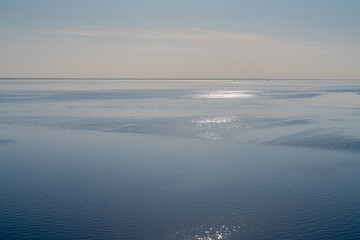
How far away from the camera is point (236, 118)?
103 feet

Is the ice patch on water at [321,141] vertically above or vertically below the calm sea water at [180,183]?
above

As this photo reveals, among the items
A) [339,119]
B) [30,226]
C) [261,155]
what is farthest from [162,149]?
[339,119]

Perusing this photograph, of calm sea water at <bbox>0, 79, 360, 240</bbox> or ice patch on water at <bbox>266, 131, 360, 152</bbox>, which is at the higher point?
ice patch on water at <bbox>266, 131, 360, 152</bbox>

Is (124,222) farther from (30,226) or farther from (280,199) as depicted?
(280,199)

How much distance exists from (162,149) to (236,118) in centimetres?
1420

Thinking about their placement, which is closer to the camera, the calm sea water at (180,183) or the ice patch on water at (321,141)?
the calm sea water at (180,183)

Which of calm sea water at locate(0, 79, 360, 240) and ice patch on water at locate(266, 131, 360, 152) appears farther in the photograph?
ice patch on water at locate(266, 131, 360, 152)

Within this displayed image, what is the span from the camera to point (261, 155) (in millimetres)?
17641

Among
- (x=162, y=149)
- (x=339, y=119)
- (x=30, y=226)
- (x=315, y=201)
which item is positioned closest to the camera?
(x=30, y=226)

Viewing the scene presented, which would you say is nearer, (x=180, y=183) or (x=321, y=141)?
(x=180, y=183)

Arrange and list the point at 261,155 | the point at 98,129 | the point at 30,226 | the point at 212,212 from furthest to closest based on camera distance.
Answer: the point at 98,129 < the point at 261,155 < the point at 212,212 < the point at 30,226

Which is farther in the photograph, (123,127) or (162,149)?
(123,127)

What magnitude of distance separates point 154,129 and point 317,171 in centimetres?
1333

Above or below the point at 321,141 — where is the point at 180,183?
below
